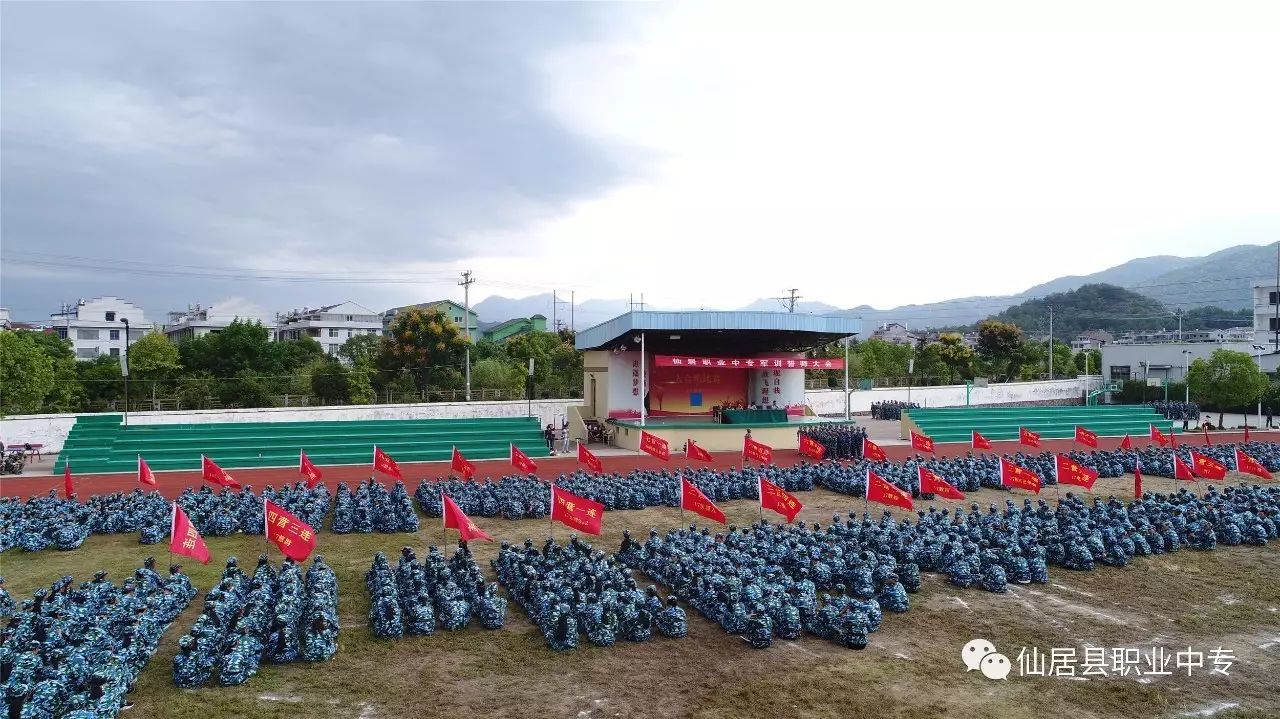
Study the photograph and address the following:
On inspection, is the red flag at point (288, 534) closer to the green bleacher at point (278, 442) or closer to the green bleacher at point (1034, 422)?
the green bleacher at point (278, 442)

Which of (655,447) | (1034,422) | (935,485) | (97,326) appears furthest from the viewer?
(97,326)

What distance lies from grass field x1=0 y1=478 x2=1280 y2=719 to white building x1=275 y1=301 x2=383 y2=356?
2760 inches

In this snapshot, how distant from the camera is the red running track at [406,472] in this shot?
22.6m

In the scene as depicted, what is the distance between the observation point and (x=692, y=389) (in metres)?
36.2

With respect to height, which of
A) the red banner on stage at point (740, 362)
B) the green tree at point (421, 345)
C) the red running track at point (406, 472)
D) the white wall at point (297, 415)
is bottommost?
the red running track at point (406, 472)

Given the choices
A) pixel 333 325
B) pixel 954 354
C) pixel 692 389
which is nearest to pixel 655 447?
pixel 692 389

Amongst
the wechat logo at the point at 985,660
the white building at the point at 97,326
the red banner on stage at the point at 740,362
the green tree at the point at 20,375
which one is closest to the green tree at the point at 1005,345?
the red banner on stage at the point at 740,362

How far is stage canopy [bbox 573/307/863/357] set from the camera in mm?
29812

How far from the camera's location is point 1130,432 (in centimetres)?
3809

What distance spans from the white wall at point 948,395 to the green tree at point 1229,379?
14299 mm

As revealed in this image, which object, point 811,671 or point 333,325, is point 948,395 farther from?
point 333,325

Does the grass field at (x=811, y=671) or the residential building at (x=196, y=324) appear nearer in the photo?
the grass field at (x=811, y=671)

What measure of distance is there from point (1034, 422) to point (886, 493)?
86.0ft

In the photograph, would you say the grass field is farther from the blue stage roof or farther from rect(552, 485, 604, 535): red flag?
the blue stage roof
